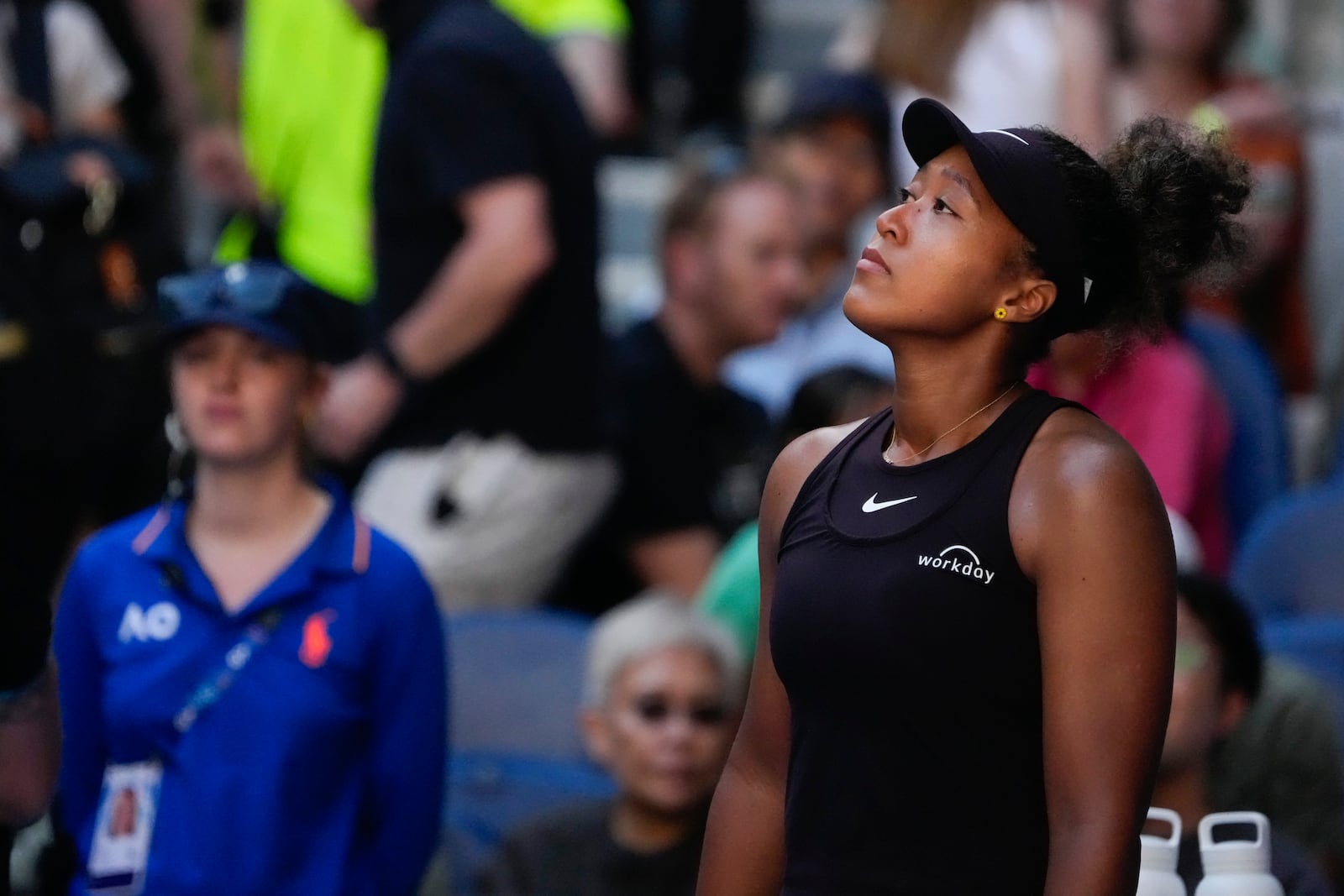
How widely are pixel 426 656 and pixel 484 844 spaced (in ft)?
3.38

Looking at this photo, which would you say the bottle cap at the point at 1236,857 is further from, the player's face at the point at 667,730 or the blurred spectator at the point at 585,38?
the blurred spectator at the point at 585,38

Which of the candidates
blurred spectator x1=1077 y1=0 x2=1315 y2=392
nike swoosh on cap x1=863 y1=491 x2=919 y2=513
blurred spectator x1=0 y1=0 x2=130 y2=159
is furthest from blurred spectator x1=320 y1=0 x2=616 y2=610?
nike swoosh on cap x1=863 y1=491 x2=919 y2=513

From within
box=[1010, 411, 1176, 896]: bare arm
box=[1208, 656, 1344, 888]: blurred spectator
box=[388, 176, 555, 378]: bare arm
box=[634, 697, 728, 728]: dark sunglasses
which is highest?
box=[388, 176, 555, 378]: bare arm

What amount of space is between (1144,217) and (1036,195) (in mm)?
145

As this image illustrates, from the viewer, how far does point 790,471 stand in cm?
259

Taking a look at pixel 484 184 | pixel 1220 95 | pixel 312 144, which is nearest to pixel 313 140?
pixel 312 144

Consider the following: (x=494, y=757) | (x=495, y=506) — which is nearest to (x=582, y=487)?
(x=495, y=506)

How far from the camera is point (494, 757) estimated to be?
4695 millimetres

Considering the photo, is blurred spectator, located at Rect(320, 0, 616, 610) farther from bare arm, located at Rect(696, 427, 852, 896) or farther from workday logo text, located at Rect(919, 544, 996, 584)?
workday logo text, located at Rect(919, 544, 996, 584)

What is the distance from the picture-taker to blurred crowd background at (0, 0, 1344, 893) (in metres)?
4.58

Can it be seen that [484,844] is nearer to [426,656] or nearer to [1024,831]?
[426,656]

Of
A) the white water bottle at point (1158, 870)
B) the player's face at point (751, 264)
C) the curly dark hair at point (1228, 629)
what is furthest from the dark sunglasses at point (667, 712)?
the white water bottle at point (1158, 870)

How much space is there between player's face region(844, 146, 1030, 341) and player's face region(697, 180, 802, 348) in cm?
321

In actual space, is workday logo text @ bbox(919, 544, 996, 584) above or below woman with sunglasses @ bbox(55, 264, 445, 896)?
above
